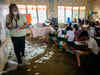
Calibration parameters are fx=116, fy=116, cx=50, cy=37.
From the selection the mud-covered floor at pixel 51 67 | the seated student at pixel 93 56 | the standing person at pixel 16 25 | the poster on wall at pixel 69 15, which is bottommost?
the mud-covered floor at pixel 51 67

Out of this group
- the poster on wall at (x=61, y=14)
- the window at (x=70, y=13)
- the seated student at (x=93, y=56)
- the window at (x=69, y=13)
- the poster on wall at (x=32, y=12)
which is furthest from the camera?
the window at (x=69, y=13)

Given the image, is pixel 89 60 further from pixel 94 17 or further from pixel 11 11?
pixel 94 17

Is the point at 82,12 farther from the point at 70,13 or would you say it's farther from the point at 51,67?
the point at 51,67

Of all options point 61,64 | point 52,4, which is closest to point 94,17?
point 52,4

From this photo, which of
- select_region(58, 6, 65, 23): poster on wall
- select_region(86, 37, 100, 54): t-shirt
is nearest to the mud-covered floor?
select_region(86, 37, 100, 54): t-shirt

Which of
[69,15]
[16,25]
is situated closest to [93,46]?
[16,25]

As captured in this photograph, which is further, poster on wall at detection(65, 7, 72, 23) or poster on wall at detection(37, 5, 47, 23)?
poster on wall at detection(65, 7, 72, 23)

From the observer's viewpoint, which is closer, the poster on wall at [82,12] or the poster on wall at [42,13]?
the poster on wall at [42,13]

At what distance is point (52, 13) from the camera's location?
7.10 m

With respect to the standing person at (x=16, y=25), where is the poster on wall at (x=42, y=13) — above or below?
above

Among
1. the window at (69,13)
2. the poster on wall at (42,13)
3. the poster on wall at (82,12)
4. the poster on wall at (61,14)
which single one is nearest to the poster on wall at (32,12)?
the poster on wall at (42,13)

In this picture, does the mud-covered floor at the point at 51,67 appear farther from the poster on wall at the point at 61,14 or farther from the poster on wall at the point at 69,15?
the poster on wall at the point at 69,15

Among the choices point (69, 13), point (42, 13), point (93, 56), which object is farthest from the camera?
point (69, 13)

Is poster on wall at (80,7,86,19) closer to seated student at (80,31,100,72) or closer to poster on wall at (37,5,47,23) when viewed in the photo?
poster on wall at (37,5,47,23)
